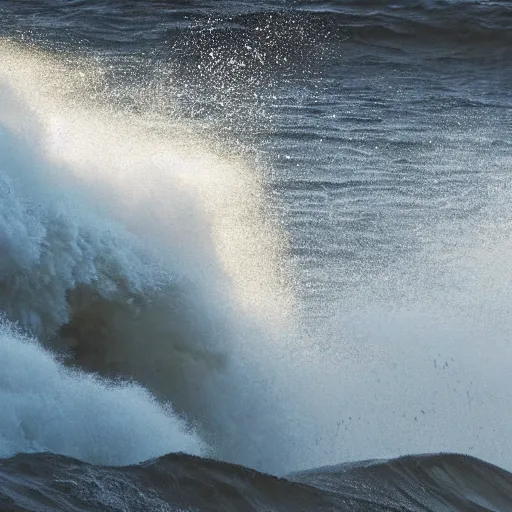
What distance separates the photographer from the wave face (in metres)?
6.37

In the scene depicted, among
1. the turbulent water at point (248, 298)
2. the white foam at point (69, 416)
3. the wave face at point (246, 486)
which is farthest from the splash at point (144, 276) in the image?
the wave face at point (246, 486)

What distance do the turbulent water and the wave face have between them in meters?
0.02

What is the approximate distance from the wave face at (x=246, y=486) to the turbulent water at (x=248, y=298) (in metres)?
0.02

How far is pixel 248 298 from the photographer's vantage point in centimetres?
988

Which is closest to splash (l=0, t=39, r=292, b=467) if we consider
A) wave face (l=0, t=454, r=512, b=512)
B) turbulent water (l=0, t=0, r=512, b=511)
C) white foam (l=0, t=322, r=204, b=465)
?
turbulent water (l=0, t=0, r=512, b=511)

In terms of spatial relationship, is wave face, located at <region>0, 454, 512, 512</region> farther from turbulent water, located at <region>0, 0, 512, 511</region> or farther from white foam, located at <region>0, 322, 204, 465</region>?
white foam, located at <region>0, 322, 204, 465</region>

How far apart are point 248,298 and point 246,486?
3.15 meters

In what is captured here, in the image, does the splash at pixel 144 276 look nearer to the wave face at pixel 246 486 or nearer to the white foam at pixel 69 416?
the white foam at pixel 69 416

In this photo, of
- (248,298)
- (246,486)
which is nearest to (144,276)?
(248,298)

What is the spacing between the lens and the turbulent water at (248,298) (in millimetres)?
7402

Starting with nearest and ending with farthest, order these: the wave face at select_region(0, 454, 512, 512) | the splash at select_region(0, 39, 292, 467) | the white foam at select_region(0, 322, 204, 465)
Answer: the wave face at select_region(0, 454, 512, 512) → the white foam at select_region(0, 322, 204, 465) → the splash at select_region(0, 39, 292, 467)

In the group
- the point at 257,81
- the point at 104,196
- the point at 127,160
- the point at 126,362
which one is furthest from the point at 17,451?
the point at 257,81

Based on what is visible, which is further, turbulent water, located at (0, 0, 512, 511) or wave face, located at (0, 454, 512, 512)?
turbulent water, located at (0, 0, 512, 511)

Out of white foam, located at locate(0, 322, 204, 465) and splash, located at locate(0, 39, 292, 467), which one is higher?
splash, located at locate(0, 39, 292, 467)
